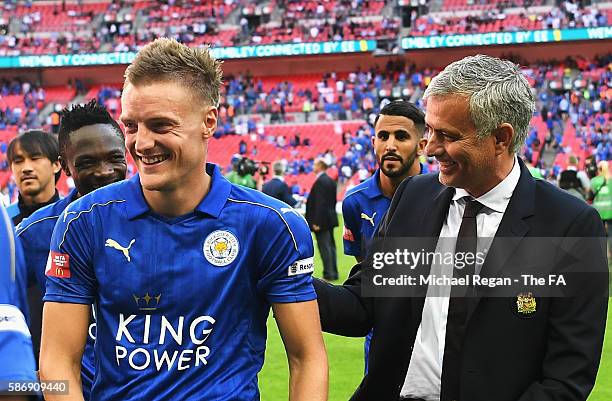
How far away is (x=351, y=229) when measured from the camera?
5922 mm

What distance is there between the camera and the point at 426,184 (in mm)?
3096

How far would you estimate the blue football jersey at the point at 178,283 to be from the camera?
2400mm

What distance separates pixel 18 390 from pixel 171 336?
0.76 m

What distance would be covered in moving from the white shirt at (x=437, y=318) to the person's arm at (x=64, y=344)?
1.09 meters

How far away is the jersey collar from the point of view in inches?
98.1

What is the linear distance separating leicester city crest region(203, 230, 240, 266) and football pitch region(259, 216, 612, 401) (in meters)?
4.51

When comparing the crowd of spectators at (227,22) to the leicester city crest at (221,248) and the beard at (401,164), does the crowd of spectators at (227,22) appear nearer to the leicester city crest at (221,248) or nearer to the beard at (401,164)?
the beard at (401,164)

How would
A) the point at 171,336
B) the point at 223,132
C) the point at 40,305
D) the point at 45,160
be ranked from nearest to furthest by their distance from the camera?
the point at 171,336, the point at 40,305, the point at 45,160, the point at 223,132

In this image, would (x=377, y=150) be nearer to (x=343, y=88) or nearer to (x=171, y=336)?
(x=171, y=336)

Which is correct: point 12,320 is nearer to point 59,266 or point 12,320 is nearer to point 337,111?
point 59,266

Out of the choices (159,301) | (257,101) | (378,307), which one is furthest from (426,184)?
(257,101)

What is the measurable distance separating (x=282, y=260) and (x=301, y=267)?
2.5 inches

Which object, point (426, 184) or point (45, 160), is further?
point (45, 160)

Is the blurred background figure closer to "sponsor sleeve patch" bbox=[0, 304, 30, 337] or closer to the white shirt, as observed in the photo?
the white shirt
